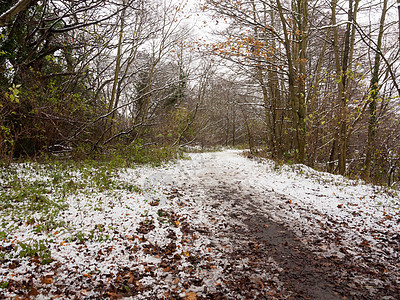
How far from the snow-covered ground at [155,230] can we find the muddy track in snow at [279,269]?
Result: 0.25ft

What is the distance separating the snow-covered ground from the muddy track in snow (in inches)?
3.0

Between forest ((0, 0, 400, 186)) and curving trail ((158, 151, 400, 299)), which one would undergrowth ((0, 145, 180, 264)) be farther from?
curving trail ((158, 151, 400, 299))

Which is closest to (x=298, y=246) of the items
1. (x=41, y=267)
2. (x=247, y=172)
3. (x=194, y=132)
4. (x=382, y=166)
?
(x=41, y=267)

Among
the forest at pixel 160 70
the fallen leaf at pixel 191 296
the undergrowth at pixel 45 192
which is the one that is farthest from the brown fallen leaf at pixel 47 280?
the forest at pixel 160 70

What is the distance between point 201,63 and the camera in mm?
16797

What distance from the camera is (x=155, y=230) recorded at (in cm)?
407

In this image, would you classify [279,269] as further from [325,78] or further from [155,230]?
[325,78]

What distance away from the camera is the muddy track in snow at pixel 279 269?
107 inches

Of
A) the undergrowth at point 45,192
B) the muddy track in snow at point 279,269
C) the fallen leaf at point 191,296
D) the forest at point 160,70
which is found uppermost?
the forest at point 160,70

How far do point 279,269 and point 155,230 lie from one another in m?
2.16

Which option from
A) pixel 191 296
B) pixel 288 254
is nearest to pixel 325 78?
pixel 288 254

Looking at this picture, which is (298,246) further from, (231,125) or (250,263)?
(231,125)

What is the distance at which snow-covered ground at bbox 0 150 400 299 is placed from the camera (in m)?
2.79

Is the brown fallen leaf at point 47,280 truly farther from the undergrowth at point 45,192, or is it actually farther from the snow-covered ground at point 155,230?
the undergrowth at point 45,192
